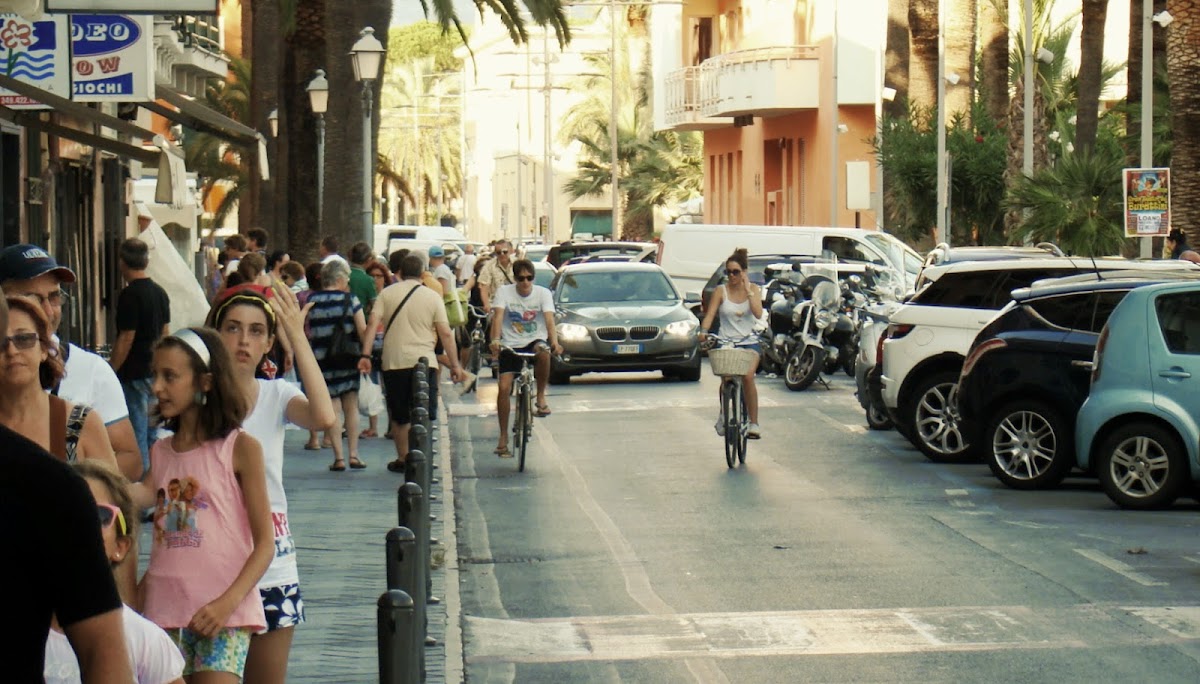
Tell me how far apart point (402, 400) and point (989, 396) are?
4677mm

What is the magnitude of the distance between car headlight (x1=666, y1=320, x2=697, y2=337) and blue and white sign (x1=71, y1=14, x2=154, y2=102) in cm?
946

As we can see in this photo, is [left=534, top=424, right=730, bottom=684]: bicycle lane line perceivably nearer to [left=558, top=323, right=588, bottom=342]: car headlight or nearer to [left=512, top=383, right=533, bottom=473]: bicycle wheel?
[left=512, top=383, right=533, bottom=473]: bicycle wheel

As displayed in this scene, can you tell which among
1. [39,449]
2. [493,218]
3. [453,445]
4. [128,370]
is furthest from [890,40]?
Result: [493,218]

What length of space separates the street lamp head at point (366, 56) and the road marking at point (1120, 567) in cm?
1383

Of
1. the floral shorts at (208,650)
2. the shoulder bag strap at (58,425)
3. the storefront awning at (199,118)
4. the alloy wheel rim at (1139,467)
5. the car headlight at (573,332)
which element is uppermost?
the storefront awning at (199,118)

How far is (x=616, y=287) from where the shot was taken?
2883cm

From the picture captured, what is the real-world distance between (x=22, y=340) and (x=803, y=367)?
69.4 ft

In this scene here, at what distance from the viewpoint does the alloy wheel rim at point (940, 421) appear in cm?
1775

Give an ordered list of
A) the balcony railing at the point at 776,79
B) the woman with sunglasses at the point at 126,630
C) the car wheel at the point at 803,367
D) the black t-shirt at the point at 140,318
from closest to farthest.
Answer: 1. the woman with sunglasses at the point at 126,630
2. the black t-shirt at the point at 140,318
3. the car wheel at the point at 803,367
4. the balcony railing at the point at 776,79

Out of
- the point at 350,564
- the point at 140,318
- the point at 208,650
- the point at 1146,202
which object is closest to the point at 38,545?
the point at 208,650

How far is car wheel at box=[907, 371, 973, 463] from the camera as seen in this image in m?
17.8

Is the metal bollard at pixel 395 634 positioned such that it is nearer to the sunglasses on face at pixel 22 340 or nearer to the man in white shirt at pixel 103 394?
the sunglasses on face at pixel 22 340

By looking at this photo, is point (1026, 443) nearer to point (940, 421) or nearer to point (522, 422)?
point (940, 421)

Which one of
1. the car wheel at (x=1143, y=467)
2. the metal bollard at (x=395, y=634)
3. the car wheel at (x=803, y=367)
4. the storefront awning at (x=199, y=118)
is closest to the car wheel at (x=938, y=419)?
the car wheel at (x=1143, y=467)
